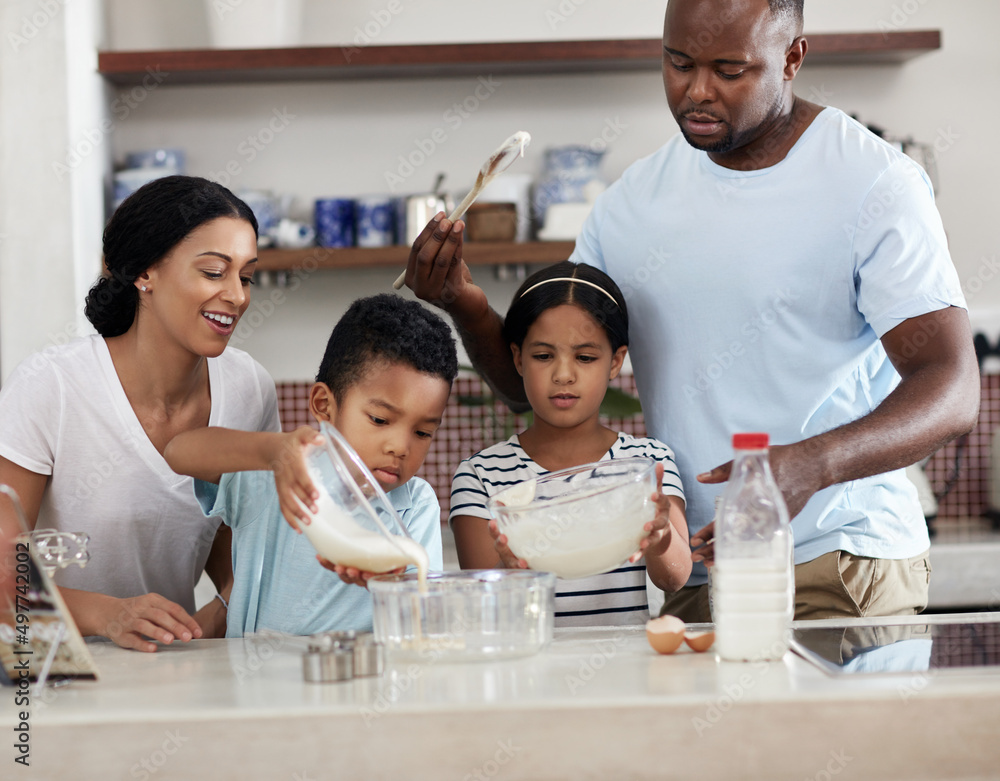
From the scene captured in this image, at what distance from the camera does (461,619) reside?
0.93m

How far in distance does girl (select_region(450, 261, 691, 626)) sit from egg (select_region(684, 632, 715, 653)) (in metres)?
0.42

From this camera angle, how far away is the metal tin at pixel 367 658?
89 cm

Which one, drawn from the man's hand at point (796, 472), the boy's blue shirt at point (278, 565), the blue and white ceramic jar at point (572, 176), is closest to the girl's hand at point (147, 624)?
the boy's blue shirt at point (278, 565)

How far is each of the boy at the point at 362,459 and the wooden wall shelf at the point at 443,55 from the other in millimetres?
1509

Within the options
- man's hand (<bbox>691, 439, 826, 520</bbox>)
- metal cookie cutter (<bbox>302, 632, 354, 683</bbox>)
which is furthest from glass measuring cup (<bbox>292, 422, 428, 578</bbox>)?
man's hand (<bbox>691, 439, 826, 520</bbox>)

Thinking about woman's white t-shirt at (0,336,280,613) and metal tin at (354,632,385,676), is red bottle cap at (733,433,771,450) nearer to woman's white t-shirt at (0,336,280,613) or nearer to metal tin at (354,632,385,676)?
metal tin at (354,632,385,676)

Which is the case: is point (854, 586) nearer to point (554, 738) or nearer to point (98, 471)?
point (554, 738)

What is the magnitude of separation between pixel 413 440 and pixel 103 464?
1.51 feet

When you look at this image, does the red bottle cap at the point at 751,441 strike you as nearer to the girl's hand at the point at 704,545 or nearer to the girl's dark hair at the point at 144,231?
the girl's hand at the point at 704,545

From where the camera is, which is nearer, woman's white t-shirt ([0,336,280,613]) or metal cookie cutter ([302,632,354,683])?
metal cookie cutter ([302,632,354,683])

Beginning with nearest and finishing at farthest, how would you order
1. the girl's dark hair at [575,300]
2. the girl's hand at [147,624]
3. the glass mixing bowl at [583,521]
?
the glass mixing bowl at [583,521] < the girl's hand at [147,624] < the girl's dark hair at [575,300]

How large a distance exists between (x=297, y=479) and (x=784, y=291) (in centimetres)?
85

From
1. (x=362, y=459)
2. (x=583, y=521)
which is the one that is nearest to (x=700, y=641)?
(x=583, y=521)

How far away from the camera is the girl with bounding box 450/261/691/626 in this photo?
1455 millimetres
